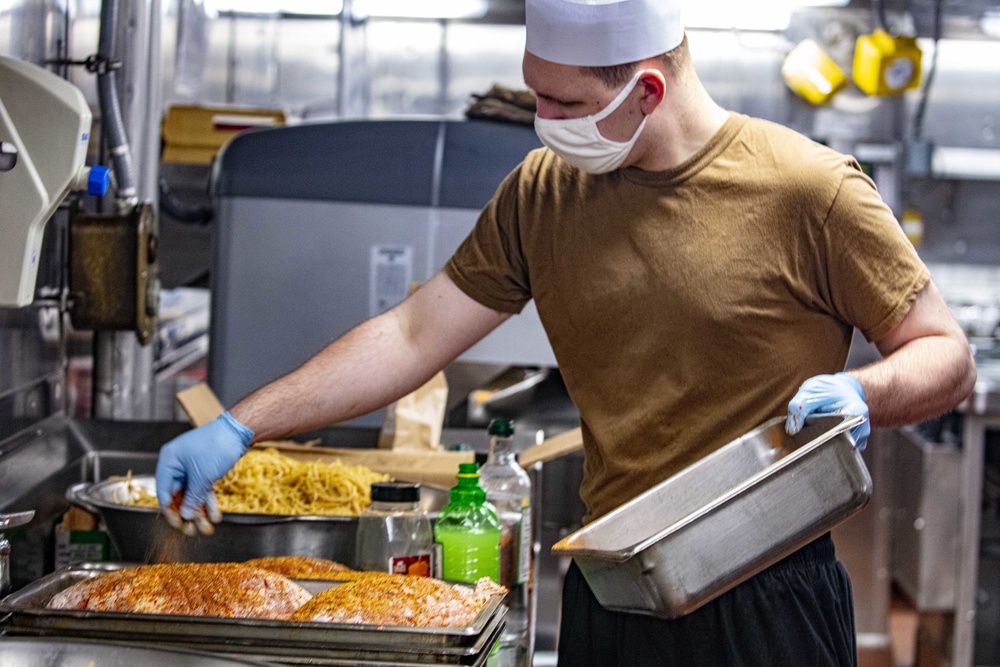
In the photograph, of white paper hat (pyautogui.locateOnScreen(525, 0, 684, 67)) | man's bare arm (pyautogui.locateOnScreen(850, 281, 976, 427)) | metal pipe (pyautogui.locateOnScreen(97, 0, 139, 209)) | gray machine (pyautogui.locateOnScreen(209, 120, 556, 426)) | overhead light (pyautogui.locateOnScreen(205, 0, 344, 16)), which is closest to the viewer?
man's bare arm (pyautogui.locateOnScreen(850, 281, 976, 427))

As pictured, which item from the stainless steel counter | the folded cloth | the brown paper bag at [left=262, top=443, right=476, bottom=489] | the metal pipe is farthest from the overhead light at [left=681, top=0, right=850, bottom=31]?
the brown paper bag at [left=262, top=443, right=476, bottom=489]

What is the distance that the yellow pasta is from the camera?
1.84m

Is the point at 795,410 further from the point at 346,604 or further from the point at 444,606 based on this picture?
the point at 346,604

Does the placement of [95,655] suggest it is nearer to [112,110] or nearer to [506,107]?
[112,110]

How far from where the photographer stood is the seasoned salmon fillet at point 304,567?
1495 millimetres

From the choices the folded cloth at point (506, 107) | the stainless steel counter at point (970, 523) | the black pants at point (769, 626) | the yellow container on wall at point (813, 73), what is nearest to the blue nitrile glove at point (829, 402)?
the black pants at point (769, 626)

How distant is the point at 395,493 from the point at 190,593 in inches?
13.6

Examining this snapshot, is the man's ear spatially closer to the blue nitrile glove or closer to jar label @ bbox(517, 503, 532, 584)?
the blue nitrile glove

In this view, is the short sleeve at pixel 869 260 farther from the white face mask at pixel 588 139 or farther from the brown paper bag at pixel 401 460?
the brown paper bag at pixel 401 460

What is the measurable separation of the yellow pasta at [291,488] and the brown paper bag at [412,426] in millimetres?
260

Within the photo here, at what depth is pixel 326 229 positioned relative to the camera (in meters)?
3.07

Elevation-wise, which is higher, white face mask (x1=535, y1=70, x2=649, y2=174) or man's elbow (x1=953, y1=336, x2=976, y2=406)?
white face mask (x1=535, y1=70, x2=649, y2=174)

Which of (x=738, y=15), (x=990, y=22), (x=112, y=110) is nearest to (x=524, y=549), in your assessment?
(x=112, y=110)

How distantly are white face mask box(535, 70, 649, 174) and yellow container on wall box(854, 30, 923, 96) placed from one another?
4098 mm
